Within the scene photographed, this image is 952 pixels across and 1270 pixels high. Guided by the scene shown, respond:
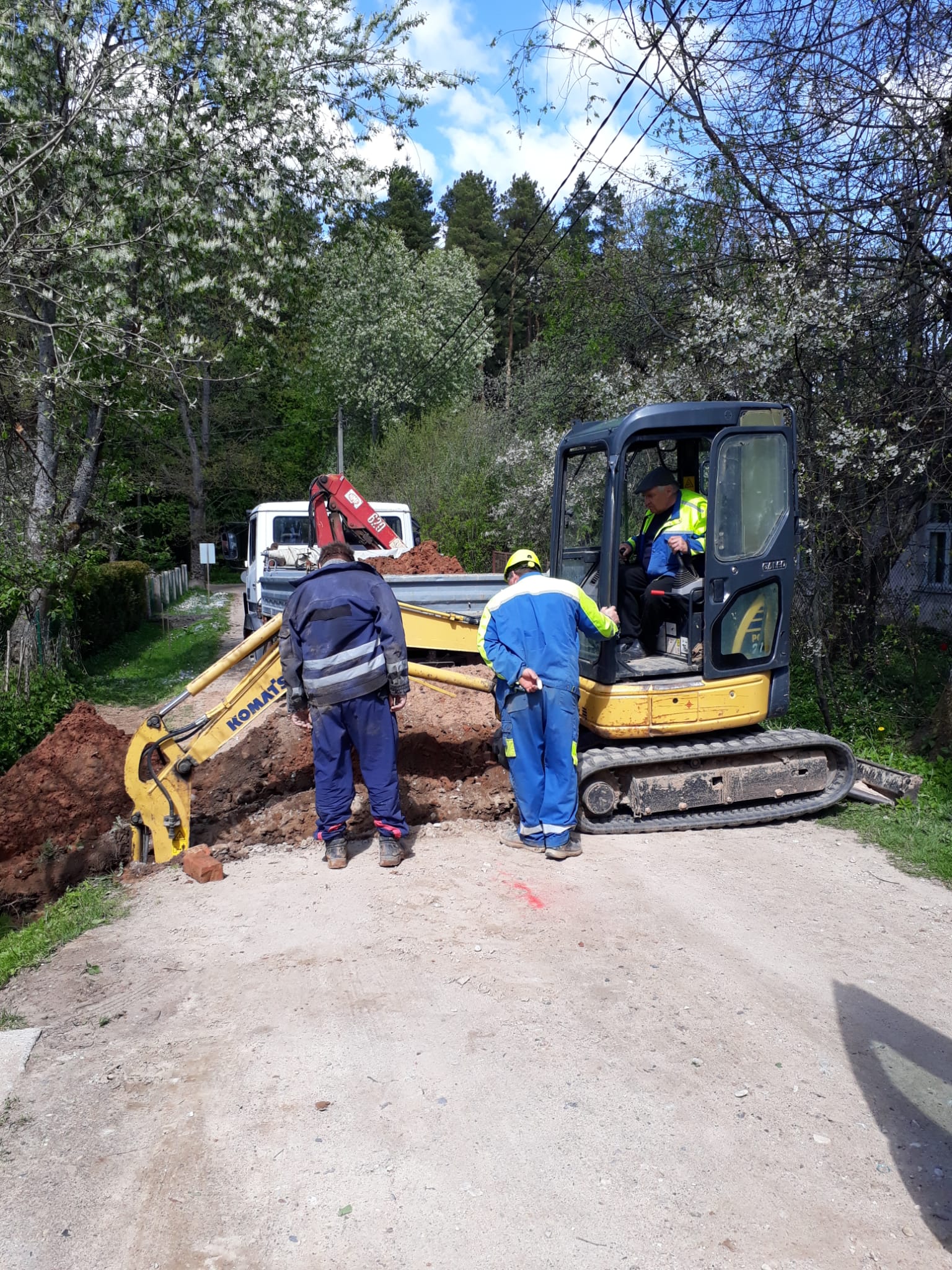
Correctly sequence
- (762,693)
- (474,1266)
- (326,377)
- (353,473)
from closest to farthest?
1. (474,1266)
2. (762,693)
3. (353,473)
4. (326,377)

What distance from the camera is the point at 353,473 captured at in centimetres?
2981

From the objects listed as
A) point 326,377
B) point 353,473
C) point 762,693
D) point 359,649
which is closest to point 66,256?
point 359,649

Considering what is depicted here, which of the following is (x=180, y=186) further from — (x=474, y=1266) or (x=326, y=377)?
(x=326, y=377)

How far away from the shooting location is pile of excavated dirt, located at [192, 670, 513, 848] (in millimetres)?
6555

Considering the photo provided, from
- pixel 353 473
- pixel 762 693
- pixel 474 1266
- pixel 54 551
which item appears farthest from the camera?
pixel 353 473

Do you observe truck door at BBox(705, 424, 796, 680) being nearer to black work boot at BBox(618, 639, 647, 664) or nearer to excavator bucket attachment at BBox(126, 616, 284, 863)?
black work boot at BBox(618, 639, 647, 664)

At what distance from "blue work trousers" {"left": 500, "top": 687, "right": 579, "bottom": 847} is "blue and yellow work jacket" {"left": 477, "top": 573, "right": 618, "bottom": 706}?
110mm

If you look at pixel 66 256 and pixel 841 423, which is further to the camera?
pixel 66 256

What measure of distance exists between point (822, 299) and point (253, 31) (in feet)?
24.2

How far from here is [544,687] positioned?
5996 millimetres

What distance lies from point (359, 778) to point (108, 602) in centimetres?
1293

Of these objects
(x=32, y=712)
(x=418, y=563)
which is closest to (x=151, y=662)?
(x=32, y=712)

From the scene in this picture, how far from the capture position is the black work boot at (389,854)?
5766 millimetres

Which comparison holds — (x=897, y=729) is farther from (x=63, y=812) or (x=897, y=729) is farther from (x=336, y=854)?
(x=63, y=812)
